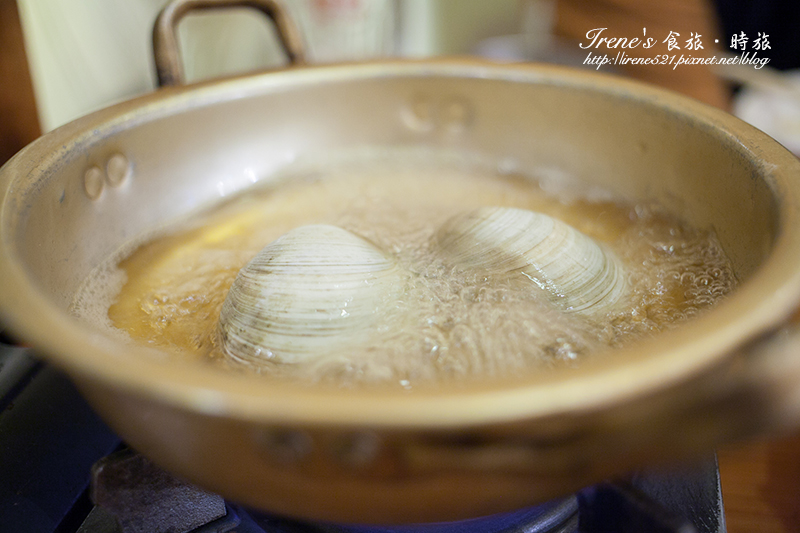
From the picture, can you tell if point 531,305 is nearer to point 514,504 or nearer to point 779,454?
point 514,504

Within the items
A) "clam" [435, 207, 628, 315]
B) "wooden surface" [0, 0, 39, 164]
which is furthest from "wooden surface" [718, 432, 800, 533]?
"wooden surface" [0, 0, 39, 164]

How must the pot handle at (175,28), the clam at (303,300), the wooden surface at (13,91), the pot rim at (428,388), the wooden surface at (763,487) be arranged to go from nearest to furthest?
1. the pot rim at (428,388)
2. the clam at (303,300)
3. the wooden surface at (763,487)
4. the pot handle at (175,28)
5. the wooden surface at (13,91)

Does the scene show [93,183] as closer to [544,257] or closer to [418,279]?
[418,279]

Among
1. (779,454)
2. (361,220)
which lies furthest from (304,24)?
(779,454)

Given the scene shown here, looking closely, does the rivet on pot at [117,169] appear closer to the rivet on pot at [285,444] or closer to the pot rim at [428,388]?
the pot rim at [428,388]

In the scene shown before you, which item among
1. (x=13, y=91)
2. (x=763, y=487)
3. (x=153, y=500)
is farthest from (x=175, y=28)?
(x=763, y=487)

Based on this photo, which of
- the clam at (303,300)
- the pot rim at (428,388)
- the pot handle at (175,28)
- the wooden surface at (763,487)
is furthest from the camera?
the pot handle at (175,28)

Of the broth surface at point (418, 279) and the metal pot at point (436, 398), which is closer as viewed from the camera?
the metal pot at point (436, 398)

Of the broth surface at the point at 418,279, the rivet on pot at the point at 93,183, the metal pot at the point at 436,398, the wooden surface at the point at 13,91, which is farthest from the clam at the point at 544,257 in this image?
the wooden surface at the point at 13,91
